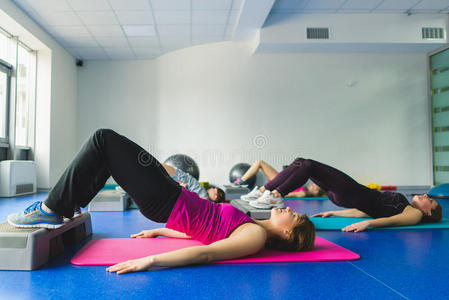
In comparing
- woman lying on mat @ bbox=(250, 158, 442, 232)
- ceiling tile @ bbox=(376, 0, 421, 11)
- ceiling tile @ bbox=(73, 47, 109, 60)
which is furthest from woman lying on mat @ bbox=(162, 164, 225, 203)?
ceiling tile @ bbox=(376, 0, 421, 11)

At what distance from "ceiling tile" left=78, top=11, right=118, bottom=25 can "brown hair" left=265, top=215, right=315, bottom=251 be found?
5.01 metres

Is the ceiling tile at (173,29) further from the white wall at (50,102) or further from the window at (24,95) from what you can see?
the window at (24,95)

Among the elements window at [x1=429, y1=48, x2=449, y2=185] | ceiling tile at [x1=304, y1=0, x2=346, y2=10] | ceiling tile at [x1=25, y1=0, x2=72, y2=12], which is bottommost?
window at [x1=429, y1=48, x2=449, y2=185]

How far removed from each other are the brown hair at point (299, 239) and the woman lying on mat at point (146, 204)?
0.20 ft

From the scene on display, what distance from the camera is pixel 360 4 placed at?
5.64 meters

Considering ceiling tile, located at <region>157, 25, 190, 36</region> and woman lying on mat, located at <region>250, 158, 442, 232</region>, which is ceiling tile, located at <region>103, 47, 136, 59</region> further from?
woman lying on mat, located at <region>250, 158, 442, 232</region>

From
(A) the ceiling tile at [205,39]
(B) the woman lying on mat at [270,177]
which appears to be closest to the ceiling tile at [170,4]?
(A) the ceiling tile at [205,39]

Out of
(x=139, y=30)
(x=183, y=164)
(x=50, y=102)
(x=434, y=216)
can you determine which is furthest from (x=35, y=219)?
(x=50, y=102)

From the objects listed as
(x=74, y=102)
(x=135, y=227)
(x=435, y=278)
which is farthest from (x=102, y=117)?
(x=435, y=278)

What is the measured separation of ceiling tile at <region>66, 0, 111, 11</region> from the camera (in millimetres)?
4941

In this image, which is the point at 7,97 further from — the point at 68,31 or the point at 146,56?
the point at 146,56

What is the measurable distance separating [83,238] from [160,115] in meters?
5.06

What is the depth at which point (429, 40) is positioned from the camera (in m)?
6.19

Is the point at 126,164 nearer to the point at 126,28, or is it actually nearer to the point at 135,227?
the point at 135,227
